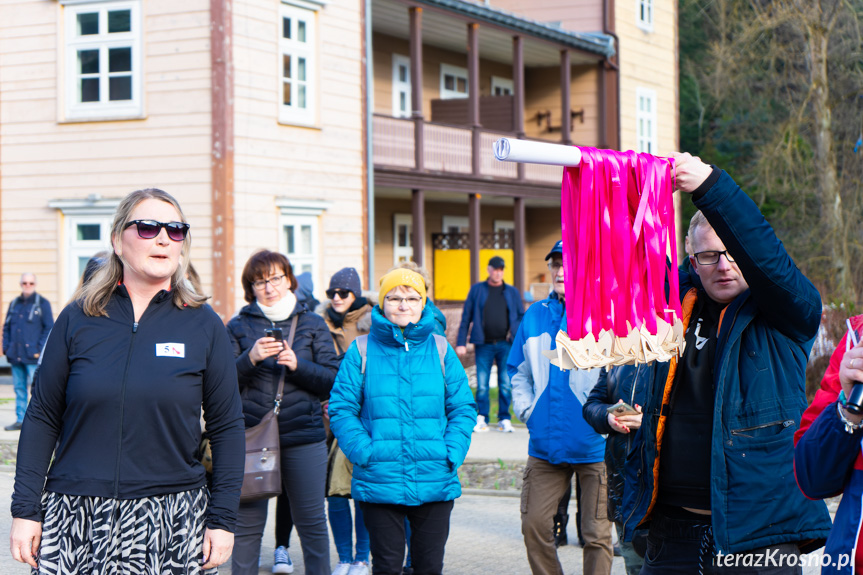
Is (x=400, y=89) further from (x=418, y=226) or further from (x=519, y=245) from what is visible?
(x=519, y=245)

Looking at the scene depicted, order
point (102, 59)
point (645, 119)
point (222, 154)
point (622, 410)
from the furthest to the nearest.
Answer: point (645, 119)
point (102, 59)
point (222, 154)
point (622, 410)

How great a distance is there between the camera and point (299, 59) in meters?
17.0

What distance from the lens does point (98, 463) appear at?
3.51 metres

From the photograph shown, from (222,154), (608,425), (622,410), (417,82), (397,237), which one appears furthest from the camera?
(397,237)

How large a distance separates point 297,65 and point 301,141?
1.26 metres

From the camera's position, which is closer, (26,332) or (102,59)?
(26,332)

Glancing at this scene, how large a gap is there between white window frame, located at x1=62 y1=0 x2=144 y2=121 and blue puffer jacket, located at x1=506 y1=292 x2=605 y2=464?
1153cm

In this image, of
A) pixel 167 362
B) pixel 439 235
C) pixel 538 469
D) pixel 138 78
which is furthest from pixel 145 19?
pixel 167 362

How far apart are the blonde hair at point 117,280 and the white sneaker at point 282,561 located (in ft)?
11.4

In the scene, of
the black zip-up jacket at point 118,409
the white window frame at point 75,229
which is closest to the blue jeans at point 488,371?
the white window frame at point 75,229

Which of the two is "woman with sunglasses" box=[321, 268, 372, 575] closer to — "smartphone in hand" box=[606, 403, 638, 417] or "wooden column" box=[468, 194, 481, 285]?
"smartphone in hand" box=[606, 403, 638, 417]

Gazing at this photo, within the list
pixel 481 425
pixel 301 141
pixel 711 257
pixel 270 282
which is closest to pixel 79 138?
pixel 301 141

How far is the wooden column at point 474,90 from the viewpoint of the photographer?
2164 cm

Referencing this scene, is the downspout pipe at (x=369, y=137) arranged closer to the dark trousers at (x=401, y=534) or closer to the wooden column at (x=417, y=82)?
the wooden column at (x=417, y=82)
